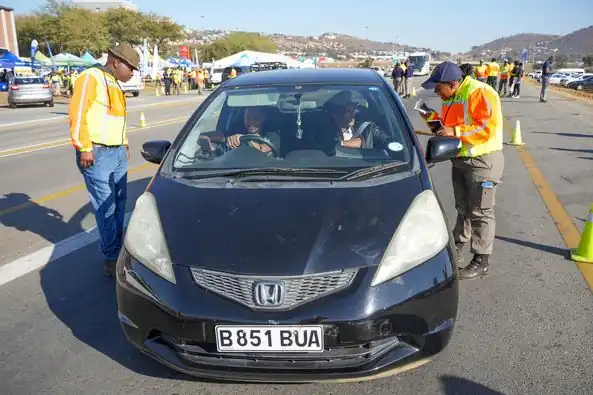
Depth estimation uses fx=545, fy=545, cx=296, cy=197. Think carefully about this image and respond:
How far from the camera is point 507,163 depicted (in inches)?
384

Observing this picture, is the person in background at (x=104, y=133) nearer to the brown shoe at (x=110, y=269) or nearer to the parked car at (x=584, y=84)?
the brown shoe at (x=110, y=269)

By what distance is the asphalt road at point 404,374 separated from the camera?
2.98 meters

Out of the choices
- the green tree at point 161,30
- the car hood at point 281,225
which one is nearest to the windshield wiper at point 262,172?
the car hood at point 281,225

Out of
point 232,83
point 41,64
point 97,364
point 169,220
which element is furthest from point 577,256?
point 41,64

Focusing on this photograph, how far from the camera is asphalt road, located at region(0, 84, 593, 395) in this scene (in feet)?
9.77

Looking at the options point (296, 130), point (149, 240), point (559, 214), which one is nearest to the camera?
point (149, 240)

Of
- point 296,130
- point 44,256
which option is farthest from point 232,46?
point 296,130

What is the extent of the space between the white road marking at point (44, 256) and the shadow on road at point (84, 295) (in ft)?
0.18

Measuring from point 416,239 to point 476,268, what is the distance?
76.5 inches

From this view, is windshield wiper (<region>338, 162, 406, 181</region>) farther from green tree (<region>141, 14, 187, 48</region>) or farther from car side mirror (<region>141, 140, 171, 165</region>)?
green tree (<region>141, 14, 187, 48</region>)

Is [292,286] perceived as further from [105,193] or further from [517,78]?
[517,78]

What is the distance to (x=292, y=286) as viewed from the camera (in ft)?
8.23

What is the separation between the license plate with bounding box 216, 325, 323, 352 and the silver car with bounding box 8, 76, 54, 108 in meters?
26.8

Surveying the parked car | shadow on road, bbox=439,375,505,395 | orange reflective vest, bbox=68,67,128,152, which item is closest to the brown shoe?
orange reflective vest, bbox=68,67,128,152
